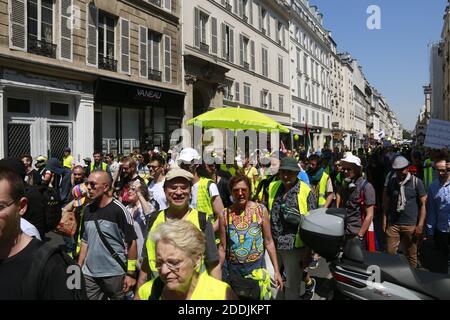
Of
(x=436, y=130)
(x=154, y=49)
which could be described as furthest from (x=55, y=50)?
(x=436, y=130)

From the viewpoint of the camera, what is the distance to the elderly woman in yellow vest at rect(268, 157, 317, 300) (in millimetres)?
4594

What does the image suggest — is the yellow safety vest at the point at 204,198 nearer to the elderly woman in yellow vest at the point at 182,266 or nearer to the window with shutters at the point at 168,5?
the elderly woman in yellow vest at the point at 182,266

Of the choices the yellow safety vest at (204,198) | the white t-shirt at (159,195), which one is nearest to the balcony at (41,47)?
the white t-shirt at (159,195)

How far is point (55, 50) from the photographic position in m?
14.5

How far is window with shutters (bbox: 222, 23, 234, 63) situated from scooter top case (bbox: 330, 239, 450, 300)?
23.7 metres

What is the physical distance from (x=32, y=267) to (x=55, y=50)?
46.7 ft

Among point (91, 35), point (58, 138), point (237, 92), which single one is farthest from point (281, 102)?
point (58, 138)

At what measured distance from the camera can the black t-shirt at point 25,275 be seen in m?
1.85

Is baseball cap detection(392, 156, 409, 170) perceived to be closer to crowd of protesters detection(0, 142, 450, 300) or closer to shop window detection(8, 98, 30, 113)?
crowd of protesters detection(0, 142, 450, 300)

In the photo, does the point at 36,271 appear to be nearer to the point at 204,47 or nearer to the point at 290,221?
the point at 290,221

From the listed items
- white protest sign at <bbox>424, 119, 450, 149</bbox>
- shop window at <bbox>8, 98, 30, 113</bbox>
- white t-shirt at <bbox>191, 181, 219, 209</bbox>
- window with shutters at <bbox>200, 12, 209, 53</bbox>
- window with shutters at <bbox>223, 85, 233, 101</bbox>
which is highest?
window with shutters at <bbox>200, 12, 209, 53</bbox>

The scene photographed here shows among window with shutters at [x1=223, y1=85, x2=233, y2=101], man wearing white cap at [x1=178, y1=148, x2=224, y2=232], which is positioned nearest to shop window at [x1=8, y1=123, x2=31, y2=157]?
man wearing white cap at [x1=178, y1=148, x2=224, y2=232]

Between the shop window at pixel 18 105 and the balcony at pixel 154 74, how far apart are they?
6521 mm
